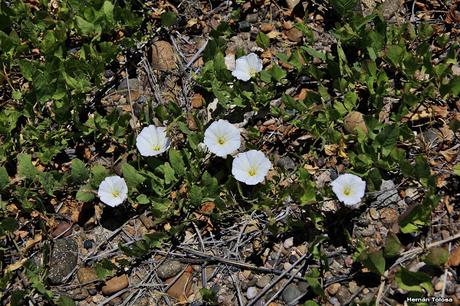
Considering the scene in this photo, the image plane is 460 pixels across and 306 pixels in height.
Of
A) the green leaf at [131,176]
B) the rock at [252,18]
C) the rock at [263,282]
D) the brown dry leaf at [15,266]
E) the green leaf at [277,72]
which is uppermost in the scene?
the rock at [252,18]

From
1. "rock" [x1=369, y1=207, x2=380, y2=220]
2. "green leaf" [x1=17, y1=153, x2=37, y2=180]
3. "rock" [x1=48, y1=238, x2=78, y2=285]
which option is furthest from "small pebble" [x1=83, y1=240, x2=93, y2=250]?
"rock" [x1=369, y1=207, x2=380, y2=220]

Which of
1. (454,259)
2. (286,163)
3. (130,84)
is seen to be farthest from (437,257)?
(130,84)

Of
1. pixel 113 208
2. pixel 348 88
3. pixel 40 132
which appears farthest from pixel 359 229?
pixel 40 132

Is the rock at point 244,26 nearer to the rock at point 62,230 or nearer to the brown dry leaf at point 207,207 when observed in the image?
the brown dry leaf at point 207,207

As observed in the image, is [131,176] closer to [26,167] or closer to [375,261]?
[26,167]

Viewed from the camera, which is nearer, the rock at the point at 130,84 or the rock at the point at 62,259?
the rock at the point at 62,259

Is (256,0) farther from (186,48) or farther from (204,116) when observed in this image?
(204,116)

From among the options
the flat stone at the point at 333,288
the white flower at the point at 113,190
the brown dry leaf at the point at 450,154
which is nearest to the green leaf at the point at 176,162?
the white flower at the point at 113,190

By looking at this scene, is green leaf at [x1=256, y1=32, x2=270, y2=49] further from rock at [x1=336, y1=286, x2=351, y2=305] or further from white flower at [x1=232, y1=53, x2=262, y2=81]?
rock at [x1=336, y1=286, x2=351, y2=305]
